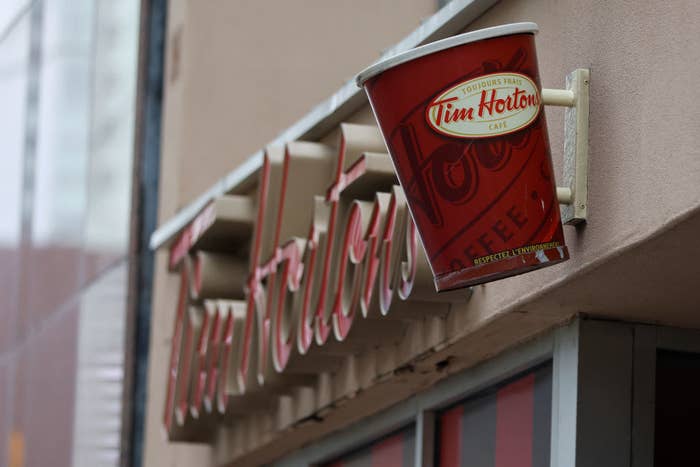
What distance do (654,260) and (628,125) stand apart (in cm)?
47

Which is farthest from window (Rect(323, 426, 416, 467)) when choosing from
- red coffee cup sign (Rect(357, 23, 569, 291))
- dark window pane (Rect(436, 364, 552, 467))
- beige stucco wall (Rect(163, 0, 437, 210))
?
beige stucco wall (Rect(163, 0, 437, 210))

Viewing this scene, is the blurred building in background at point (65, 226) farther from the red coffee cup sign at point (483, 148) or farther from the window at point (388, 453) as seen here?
the red coffee cup sign at point (483, 148)

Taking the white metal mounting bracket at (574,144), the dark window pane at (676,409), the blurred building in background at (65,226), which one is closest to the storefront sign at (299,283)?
the dark window pane at (676,409)

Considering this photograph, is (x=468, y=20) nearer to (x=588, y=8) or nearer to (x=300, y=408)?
(x=588, y=8)

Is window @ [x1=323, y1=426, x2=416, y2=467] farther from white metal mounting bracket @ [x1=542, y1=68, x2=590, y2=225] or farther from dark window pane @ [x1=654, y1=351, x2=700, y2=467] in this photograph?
white metal mounting bracket @ [x1=542, y1=68, x2=590, y2=225]

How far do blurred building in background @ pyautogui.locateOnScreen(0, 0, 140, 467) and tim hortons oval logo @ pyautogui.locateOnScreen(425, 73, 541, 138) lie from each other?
752 centimetres

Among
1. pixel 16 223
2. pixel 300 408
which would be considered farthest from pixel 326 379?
pixel 16 223

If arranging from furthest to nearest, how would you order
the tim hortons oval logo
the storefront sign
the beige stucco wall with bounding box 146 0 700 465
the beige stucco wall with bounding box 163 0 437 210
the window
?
the beige stucco wall with bounding box 163 0 437 210 < the window < the storefront sign < the tim hortons oval logo < the beige stucco wall with bounding box 146 0 700 465

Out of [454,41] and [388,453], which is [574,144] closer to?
[454,41]

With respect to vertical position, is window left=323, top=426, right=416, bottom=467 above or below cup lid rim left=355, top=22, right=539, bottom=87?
below

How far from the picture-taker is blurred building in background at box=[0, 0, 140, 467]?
13.5 meters

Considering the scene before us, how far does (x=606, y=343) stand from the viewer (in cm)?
639

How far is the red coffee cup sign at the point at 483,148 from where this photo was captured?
562cm

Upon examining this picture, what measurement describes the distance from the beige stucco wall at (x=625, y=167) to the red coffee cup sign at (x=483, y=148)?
9.6 inches
